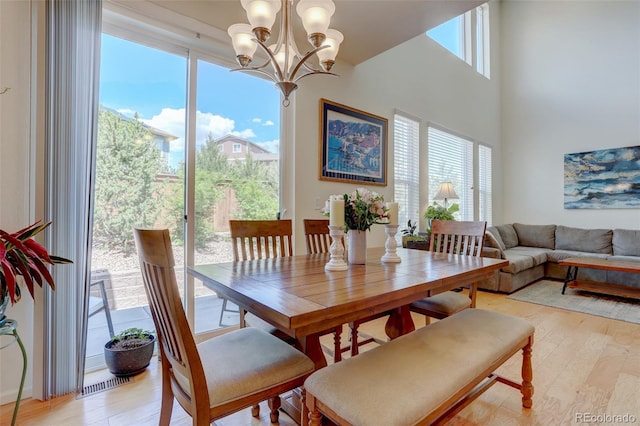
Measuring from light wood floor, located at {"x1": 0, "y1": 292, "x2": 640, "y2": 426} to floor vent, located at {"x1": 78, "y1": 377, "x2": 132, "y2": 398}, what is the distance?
5 centimetres

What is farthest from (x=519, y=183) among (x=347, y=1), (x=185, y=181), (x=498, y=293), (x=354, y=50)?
(x=185, y=181)

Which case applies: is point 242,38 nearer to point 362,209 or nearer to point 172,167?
point 172,167

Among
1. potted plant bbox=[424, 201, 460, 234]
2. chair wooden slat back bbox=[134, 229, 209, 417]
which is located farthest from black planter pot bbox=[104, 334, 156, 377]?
potted plant bbox=[424, 201, 460, 234]

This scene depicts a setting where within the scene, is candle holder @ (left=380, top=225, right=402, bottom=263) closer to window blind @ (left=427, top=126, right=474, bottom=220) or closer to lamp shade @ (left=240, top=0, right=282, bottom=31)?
lamp shade @ (left=240, top=0, right=282, bottom=31)

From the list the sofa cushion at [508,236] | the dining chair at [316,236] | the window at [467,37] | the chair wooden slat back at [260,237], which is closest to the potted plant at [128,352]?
the chair wooden slat back at [260,237]

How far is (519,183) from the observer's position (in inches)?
235

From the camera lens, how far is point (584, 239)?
4.88m

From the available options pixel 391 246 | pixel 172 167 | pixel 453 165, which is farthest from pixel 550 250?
pixel 172 167

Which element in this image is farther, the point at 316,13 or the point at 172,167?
the point at 172,167

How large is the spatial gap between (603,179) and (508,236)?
1.72 m

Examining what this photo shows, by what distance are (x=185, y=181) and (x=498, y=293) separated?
13.1 feet

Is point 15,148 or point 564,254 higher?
point 15,148

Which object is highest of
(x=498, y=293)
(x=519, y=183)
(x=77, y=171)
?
(x=519, y=183)

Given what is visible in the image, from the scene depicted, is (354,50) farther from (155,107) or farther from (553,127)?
(553,127)
